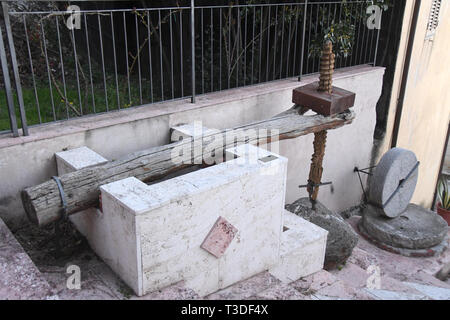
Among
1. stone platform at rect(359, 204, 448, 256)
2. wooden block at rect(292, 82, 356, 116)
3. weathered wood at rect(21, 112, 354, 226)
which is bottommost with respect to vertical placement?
stone platform at rect(359, 204, 448, 256)

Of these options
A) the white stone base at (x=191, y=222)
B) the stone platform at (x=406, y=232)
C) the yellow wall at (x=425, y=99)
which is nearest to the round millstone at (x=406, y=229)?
the stone platform at (x=406, y=232)

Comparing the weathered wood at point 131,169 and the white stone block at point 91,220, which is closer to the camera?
the weathered wood at point 131,169

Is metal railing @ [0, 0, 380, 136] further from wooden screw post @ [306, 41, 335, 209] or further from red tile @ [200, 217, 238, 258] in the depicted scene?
red tile @ [200, 217, 238, 258]

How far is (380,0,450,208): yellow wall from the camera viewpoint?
6.76 metres

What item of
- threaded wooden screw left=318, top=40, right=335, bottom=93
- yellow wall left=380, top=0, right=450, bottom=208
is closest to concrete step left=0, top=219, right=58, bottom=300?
threaded wooden screw left=318, top=40, right=335, bottom=93

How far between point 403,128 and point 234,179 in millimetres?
5263

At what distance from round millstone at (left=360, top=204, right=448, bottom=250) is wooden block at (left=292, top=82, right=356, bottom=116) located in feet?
7.11

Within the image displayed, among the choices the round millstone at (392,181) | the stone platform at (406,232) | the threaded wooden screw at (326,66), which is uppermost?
the threaded wooden screw at (326,66)

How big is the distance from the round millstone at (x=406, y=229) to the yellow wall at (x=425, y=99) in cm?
137

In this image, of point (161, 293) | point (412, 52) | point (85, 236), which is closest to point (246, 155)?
point (161, 293)

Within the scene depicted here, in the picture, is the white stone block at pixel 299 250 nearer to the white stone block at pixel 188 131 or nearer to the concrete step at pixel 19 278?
the white stone block at pixel 188 131

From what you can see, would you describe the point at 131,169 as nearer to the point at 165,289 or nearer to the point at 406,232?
the point at 165,289

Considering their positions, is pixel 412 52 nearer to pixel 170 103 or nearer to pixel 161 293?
pixel 170 103

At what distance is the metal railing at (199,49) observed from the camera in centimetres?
548
